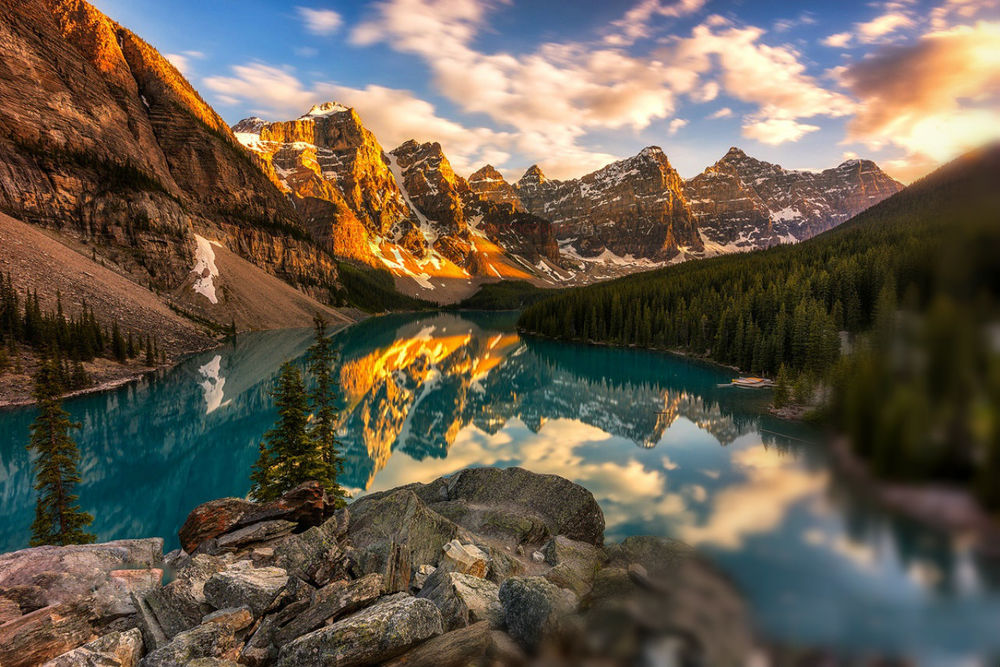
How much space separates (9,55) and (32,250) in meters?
51.1

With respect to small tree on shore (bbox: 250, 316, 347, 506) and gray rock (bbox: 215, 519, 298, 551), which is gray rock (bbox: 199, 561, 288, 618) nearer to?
gray rock (bbox: 215, 519, 298, 551)

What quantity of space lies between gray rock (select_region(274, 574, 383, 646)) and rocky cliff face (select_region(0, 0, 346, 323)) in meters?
97.4

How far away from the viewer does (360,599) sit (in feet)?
23.0

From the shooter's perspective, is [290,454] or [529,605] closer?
[529,605]

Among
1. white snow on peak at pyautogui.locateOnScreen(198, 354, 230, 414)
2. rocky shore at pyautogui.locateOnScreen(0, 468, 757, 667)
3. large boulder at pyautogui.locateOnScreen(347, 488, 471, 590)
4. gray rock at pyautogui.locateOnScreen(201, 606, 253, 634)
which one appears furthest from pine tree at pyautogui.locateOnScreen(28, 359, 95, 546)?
white snow on peak at pyautogui.locateOnScreen(198, 354, 230, 414)

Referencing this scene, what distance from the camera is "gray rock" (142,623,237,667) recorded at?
6082 millimetres

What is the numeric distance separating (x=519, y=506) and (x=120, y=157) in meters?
121

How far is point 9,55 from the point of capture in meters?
82.2

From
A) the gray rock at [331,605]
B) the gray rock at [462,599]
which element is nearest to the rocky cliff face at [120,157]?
the gray rock at [331,605]

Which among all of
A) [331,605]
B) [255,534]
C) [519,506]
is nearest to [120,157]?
[255,534]

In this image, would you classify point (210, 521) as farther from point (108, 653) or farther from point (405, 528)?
point (108, 653)

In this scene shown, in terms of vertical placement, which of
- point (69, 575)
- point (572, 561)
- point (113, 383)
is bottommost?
point (113, 383)

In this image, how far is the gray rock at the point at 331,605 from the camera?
676cm

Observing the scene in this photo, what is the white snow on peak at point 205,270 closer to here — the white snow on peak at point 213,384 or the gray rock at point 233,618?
the white snow on peak at point 213,384
